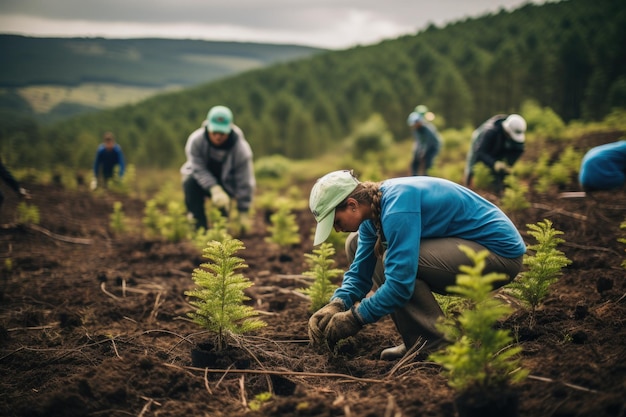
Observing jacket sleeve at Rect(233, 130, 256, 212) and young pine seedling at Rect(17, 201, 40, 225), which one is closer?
jacket sleeve at Rect(233, 130, 256, 212)

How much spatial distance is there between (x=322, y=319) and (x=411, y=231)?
105 centimetres

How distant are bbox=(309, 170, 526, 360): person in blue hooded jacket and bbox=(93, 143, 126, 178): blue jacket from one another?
1075 centimetres

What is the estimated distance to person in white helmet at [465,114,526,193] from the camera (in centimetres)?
816

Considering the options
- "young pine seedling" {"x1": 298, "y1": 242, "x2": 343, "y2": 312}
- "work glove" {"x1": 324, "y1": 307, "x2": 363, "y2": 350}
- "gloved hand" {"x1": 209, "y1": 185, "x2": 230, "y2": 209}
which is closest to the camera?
"work glove" {"x1": 324, "y1": 307, "x2": 363, "y2": 350}

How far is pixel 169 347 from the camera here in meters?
4.03

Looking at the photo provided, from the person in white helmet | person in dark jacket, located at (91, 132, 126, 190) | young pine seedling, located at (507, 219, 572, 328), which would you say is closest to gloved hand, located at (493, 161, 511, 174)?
the person in white helmet

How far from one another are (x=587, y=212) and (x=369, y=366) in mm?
5202

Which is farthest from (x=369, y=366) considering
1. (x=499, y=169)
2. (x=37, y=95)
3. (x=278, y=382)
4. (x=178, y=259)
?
(x=37, y=95)

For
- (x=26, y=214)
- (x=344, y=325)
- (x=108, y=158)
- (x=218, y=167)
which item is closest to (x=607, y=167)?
(x=344, y=325)

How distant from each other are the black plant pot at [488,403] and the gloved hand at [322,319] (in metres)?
1.30

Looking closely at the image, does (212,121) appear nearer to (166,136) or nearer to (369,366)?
(369,366)

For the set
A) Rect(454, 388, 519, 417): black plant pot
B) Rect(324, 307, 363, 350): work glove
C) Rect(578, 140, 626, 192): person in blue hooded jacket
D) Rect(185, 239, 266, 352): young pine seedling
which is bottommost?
Rect(454, 388, 519, 417): black plant pot

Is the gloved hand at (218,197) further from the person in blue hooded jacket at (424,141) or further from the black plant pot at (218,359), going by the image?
the person in blue hooded jacket at (424,141)

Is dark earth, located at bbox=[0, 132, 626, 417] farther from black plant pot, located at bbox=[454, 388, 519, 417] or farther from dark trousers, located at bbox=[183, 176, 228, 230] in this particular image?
dark trousers, located at bbox=[183, 176, 228, 230]
